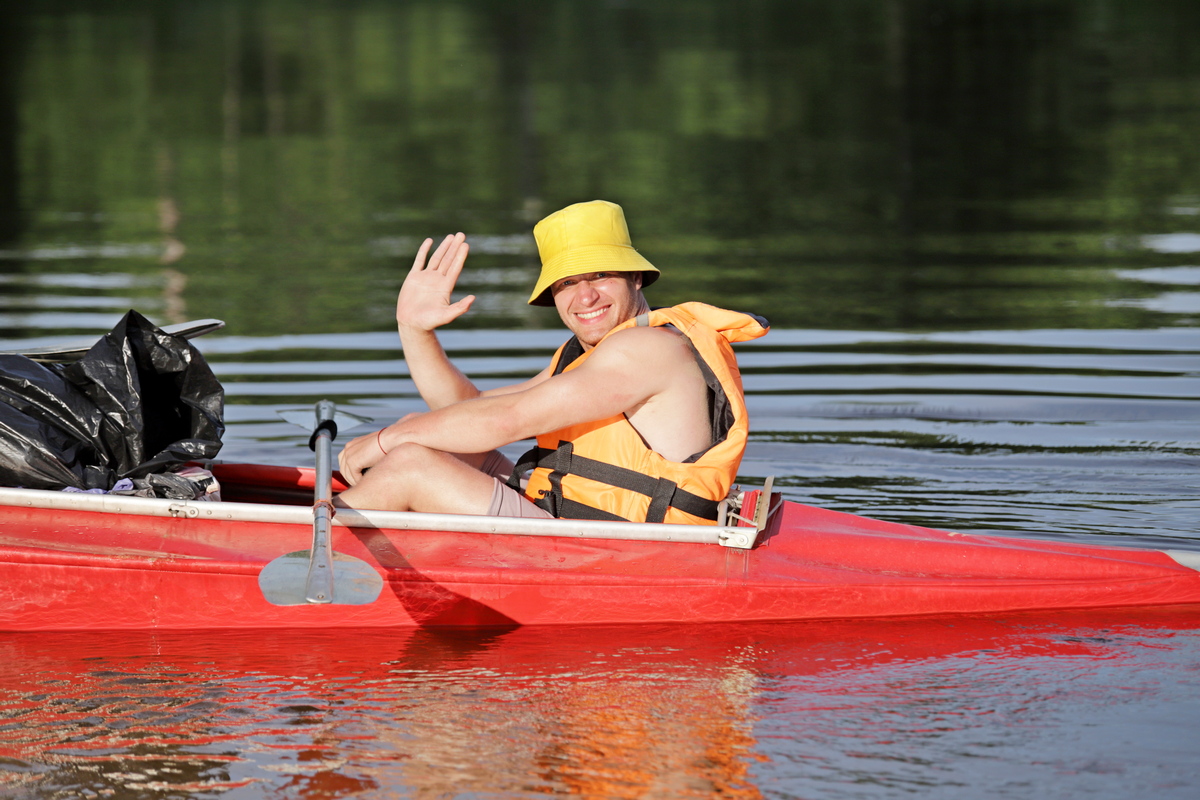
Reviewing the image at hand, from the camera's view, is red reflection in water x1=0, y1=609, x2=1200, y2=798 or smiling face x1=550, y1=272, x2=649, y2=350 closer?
red reflection in water x1=0, y1=609, x2=1200, y2=798

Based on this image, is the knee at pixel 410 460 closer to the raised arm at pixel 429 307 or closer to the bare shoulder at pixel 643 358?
the raised arm at pixel 429 307

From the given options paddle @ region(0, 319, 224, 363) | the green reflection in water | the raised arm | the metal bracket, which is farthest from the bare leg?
the green reflection in water

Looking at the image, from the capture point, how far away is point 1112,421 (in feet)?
22.4

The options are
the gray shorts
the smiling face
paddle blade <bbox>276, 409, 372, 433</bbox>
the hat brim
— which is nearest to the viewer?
the hat brim

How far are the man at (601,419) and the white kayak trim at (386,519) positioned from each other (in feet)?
0.27

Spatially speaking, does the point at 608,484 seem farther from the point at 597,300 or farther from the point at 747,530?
the point at 597,300

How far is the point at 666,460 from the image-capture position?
14.4 ft

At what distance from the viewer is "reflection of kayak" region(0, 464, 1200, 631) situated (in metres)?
4.47

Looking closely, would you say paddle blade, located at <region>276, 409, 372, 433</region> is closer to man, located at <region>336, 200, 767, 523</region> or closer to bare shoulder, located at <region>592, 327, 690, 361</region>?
man, located at <region>336, 200, 767, 523</region>

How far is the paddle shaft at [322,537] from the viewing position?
4012 millimetres

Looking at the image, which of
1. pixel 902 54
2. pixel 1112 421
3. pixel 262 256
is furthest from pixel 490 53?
pixel 1112 421

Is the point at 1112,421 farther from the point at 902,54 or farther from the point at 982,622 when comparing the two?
the point at 902,54

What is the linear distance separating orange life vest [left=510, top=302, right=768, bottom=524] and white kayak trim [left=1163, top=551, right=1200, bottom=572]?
4.70 ft

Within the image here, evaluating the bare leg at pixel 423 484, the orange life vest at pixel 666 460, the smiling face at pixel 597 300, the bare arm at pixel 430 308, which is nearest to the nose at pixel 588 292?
the smiling face at pixel 597 300
